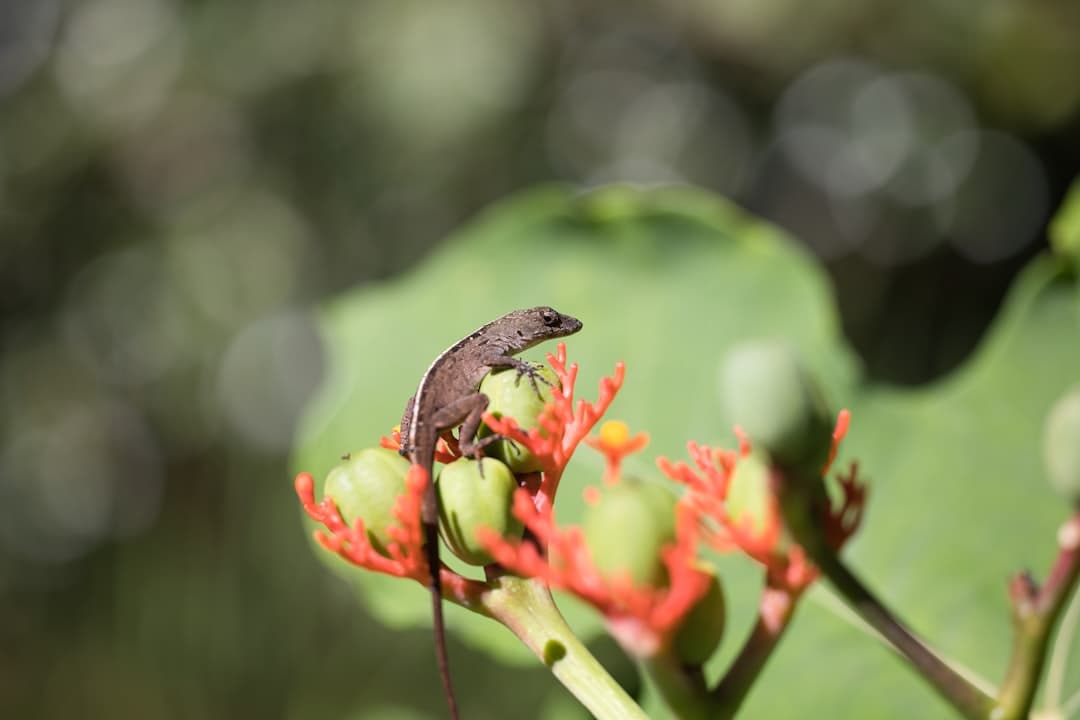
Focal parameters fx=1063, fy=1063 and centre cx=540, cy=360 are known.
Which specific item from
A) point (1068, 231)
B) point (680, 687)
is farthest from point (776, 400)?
point (1068, 231)

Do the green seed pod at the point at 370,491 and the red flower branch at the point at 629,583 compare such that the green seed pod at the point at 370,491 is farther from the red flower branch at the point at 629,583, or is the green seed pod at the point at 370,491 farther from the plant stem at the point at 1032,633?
the plant stem at the point at 1032,633

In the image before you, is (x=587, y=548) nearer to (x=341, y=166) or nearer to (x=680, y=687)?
(x=680, y=687)

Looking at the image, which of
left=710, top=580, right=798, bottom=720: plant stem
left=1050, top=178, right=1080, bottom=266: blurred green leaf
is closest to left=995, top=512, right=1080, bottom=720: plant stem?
left=710, top=580, right=798, bottom=720: plant stem

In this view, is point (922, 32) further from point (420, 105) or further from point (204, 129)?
point (204, 129)

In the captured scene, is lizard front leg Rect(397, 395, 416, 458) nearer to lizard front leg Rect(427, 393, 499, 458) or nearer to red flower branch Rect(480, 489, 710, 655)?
lizard front leg Rect(427, 393, 499, 458)

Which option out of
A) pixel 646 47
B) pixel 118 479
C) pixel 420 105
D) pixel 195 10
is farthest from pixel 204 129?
pixel 646 47

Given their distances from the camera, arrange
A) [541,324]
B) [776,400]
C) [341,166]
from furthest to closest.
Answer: [341,166] < [541,324] < [776,400]
